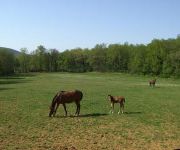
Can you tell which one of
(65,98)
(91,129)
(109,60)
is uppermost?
(109,60)

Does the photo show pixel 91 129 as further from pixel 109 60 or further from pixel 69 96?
pixel 109 60

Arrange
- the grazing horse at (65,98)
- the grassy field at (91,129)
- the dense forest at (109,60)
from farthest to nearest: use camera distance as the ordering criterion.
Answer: the dense forest at (109,60) < the grazing horse at (65,98) < the grassy field at (91,129)

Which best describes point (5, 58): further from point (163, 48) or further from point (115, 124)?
point (115, 124)

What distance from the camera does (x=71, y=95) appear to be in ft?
88.3

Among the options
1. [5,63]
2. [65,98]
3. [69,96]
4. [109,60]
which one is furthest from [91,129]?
[109,60]

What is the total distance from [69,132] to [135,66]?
12087 centimetres

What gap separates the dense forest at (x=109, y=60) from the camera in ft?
405

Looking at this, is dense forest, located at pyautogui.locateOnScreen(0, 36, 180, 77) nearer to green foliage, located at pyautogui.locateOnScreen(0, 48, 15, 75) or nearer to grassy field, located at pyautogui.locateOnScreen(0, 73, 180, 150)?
green foliage, located at pyautogui.locateOnScreen(0, 48, 15, 75)

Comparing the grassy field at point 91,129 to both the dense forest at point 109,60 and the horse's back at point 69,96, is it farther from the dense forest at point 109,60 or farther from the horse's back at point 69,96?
the dense forest at point 109,60

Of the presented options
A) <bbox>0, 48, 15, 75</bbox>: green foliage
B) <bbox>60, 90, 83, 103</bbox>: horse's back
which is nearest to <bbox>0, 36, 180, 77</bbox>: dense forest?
<bbox>0, 48, 15, 75</bbox>: green foliage

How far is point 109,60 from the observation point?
164125 mm

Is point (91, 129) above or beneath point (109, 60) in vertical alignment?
beneath

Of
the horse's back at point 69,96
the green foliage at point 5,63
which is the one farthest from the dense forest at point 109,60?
the horse's back at point 69,96

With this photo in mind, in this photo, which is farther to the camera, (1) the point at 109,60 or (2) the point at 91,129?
(1) the point at 109,60
